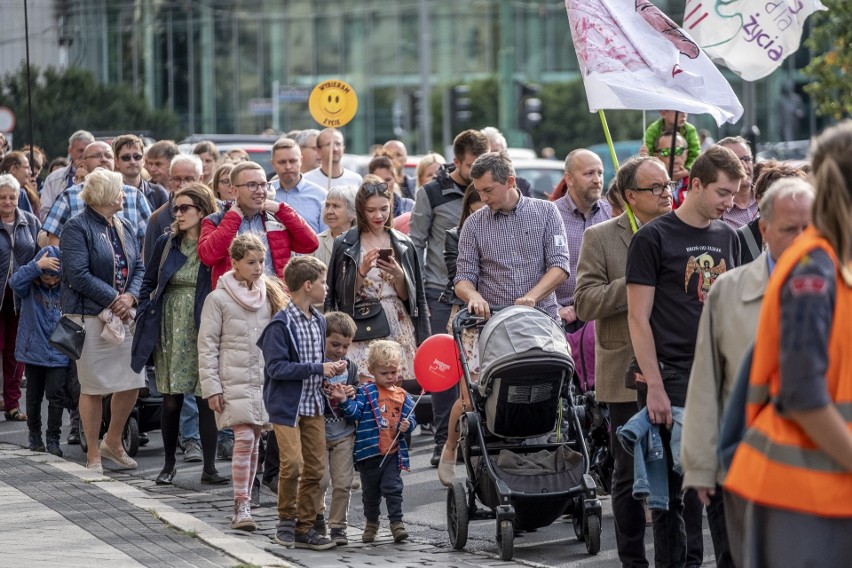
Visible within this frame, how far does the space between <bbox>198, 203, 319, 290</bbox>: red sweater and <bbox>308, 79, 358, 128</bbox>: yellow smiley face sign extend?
202 inches

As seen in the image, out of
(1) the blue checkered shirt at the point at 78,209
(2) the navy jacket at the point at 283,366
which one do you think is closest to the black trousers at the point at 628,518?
(2) the navy jacket at the point at 283,366

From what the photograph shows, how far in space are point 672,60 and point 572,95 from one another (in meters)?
49.0

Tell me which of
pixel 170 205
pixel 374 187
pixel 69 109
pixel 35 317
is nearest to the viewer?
pixel 374 187

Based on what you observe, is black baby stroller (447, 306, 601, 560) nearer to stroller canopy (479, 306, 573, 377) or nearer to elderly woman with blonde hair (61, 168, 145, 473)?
stroller canopy (479, 306, 573, 377)

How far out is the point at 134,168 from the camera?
13047 millimetres

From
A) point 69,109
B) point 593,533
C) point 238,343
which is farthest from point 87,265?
point 69,109

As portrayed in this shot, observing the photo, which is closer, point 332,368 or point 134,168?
point 332,368

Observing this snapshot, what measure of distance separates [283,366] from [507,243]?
5.74 ft

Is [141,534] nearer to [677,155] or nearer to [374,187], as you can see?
[374,187]

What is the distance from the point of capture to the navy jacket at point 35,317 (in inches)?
479

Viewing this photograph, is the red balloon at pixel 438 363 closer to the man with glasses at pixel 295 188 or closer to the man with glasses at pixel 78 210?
the man with glasses at pixel 78 210

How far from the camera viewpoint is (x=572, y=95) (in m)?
57.8

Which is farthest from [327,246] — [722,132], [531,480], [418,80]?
[418,80]

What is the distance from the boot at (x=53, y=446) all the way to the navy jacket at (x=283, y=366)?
12.5 ft
